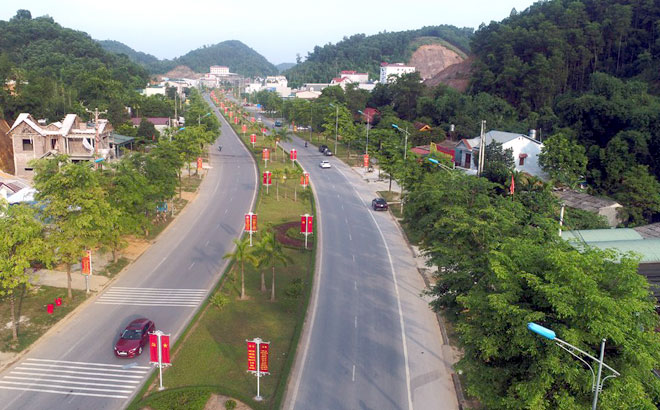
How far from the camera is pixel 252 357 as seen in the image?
22.6m

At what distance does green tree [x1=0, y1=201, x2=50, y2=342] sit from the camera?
24.6 meters

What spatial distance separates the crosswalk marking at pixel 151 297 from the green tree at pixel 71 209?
7.90 ft

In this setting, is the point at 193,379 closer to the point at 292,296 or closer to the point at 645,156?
the point at 292,296

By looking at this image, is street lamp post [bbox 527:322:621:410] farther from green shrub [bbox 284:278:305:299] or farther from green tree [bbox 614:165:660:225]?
green tree [bbox 614:165:660:225]

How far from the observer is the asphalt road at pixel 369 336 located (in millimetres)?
22734

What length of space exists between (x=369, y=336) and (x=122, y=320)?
526 inches

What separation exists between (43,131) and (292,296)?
47.4 meters

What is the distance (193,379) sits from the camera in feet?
76.4

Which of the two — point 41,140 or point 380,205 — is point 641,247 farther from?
point 41,140

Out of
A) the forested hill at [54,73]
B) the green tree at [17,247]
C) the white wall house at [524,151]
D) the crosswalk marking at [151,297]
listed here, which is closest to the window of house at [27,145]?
the forested hill at [54,73]

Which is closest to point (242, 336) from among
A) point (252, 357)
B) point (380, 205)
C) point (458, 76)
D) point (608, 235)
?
point (252, 357)

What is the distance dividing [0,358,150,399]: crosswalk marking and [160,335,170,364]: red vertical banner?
1520mm

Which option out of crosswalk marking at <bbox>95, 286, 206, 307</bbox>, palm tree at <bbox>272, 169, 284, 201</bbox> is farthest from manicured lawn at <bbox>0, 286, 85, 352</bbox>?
palm tree at <bbox>272, 169, 284, 201</bbox>

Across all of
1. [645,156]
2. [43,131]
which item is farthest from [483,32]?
[43,131]
